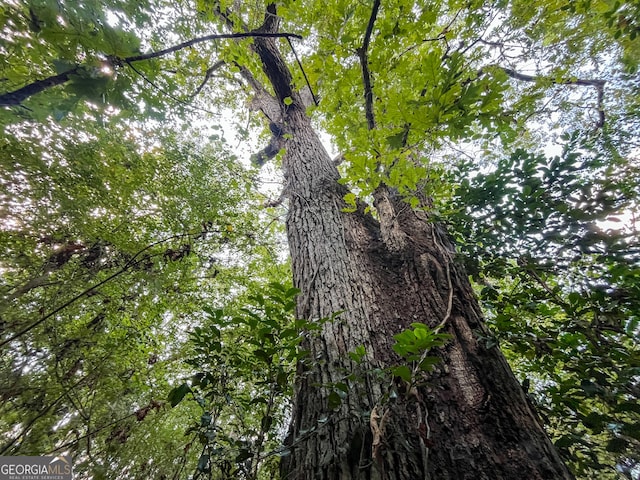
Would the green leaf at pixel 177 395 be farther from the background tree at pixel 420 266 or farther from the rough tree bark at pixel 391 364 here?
the rough tree bark at pixel 391 364

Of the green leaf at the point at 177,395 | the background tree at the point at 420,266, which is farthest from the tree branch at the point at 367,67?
the green leaf at the point at 177,395

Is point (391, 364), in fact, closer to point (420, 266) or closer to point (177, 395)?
point (420, 266)

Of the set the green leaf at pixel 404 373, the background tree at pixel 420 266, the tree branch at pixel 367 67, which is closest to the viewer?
the green leaf at pixel 404 373

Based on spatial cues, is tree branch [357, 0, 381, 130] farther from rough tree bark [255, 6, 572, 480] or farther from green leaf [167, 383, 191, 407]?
→ green leaf [167, 383, 191, 407]

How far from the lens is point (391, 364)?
1.34 meters

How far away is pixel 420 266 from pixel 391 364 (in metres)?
0.75

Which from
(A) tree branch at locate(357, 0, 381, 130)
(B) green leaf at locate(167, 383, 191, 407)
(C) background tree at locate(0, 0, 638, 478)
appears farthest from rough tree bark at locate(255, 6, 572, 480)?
(A) tree branch at locate(357, 0, 381, 130)

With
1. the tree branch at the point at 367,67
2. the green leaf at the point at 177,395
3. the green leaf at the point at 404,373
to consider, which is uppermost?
the tree branch at the point at 367,67

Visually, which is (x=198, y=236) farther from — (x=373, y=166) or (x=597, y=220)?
(x=597, y=220)

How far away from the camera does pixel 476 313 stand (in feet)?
5.00

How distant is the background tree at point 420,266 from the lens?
1.01 metres

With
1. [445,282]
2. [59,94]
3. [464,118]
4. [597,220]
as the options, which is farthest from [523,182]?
[59,94]

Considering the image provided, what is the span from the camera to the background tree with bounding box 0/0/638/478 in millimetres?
1013

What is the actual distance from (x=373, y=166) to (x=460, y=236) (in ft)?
3.04
